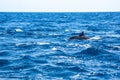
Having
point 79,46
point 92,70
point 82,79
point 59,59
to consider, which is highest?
point 79,46

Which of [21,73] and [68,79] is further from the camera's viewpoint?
[21,73]

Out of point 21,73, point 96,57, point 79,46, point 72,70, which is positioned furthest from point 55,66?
point 79,46

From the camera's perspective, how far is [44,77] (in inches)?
764

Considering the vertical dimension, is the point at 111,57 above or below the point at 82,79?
above

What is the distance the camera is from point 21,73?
20.4 metres

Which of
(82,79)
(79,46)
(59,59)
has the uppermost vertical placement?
(79,46)

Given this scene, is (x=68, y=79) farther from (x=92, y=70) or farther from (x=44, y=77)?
(x=92, y=70)

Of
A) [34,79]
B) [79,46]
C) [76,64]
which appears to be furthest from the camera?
[79,46]

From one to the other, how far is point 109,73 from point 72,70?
2.42 metres

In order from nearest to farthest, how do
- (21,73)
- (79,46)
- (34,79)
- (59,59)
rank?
(34,79) < (21,73) < (59,59) < (79,46)

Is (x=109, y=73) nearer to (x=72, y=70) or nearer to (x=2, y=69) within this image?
(x=72, y=70)

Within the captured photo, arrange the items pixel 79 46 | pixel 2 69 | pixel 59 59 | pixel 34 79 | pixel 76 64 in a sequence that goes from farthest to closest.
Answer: pixel 79 46 → pixel 59 59 → pixel 76 64 → pixel 2 69 → pixel 34 79

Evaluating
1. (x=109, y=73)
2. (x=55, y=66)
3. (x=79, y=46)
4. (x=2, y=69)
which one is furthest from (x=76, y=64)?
(x=79, y=46)

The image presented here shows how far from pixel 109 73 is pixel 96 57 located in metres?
6.44
